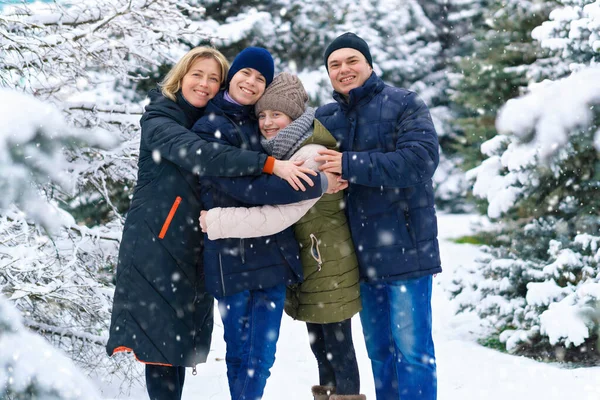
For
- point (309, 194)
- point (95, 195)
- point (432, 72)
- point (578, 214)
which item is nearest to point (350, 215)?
point (309, 194)

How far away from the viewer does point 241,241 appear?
282 centimetres

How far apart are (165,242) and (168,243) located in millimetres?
15

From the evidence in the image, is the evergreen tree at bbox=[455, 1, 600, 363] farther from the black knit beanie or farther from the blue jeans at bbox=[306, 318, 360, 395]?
the blue jeans at bbox=[306, 318, 360, 395]

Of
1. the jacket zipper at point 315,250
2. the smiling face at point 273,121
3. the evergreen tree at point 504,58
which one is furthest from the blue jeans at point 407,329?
the evergreen tree at point 504,58

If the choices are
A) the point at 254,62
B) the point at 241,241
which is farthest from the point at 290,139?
the point at 241,241

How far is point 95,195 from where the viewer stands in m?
4.61

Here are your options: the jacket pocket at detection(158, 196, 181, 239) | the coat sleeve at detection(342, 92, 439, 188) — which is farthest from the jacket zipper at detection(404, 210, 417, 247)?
the jacket pocket at detection(158, 196, 181, 239)

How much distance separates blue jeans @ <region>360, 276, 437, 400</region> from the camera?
2922 mm

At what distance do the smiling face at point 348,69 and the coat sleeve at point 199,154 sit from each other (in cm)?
63

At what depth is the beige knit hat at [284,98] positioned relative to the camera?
2932 millimetres

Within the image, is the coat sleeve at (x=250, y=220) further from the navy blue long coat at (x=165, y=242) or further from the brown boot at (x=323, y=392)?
the brown boot at (x=323, y=392)

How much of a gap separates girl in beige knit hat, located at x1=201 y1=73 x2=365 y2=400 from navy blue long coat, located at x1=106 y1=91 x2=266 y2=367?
18 centimetres

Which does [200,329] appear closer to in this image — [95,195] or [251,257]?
[251,257]

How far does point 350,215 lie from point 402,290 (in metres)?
0.45
